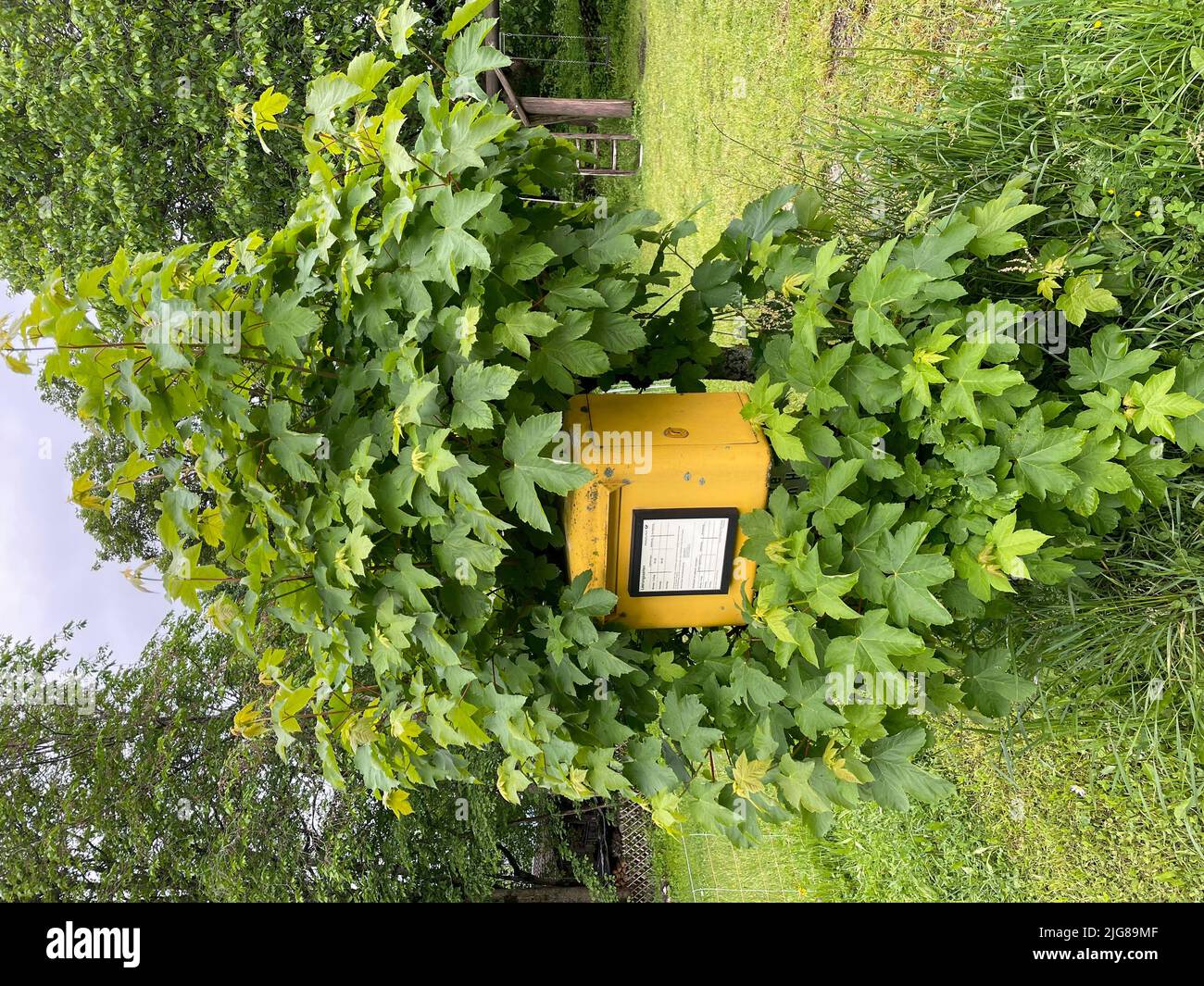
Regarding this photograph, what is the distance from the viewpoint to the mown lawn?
146 inches

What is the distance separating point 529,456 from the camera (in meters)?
2.15

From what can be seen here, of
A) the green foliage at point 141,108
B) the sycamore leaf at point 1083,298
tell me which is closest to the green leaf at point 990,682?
the sycamore leaf at point 1083,298

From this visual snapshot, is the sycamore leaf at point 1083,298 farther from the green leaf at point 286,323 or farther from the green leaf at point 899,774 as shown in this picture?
the green leaf at point 286,323

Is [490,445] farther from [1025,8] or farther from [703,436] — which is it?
[1025,8]

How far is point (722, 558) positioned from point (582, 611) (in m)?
0.47

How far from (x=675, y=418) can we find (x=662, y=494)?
0.81ft

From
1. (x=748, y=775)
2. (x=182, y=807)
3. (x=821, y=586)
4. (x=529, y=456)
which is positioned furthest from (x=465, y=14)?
(x=182, y=807)

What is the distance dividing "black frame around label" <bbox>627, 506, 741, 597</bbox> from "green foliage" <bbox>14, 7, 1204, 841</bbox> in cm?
10

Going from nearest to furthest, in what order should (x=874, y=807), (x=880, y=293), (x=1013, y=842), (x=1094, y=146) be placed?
(x=880, y=293), (x=1094, y=146), (x=1013, y=842), (x=874, y=807)

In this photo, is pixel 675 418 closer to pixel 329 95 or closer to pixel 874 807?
pixel 329 95

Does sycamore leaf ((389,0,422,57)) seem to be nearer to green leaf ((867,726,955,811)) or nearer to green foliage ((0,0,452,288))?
green leaf ((867,726,955,811))

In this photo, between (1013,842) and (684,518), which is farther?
(1013,842)

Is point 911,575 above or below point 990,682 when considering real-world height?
above
